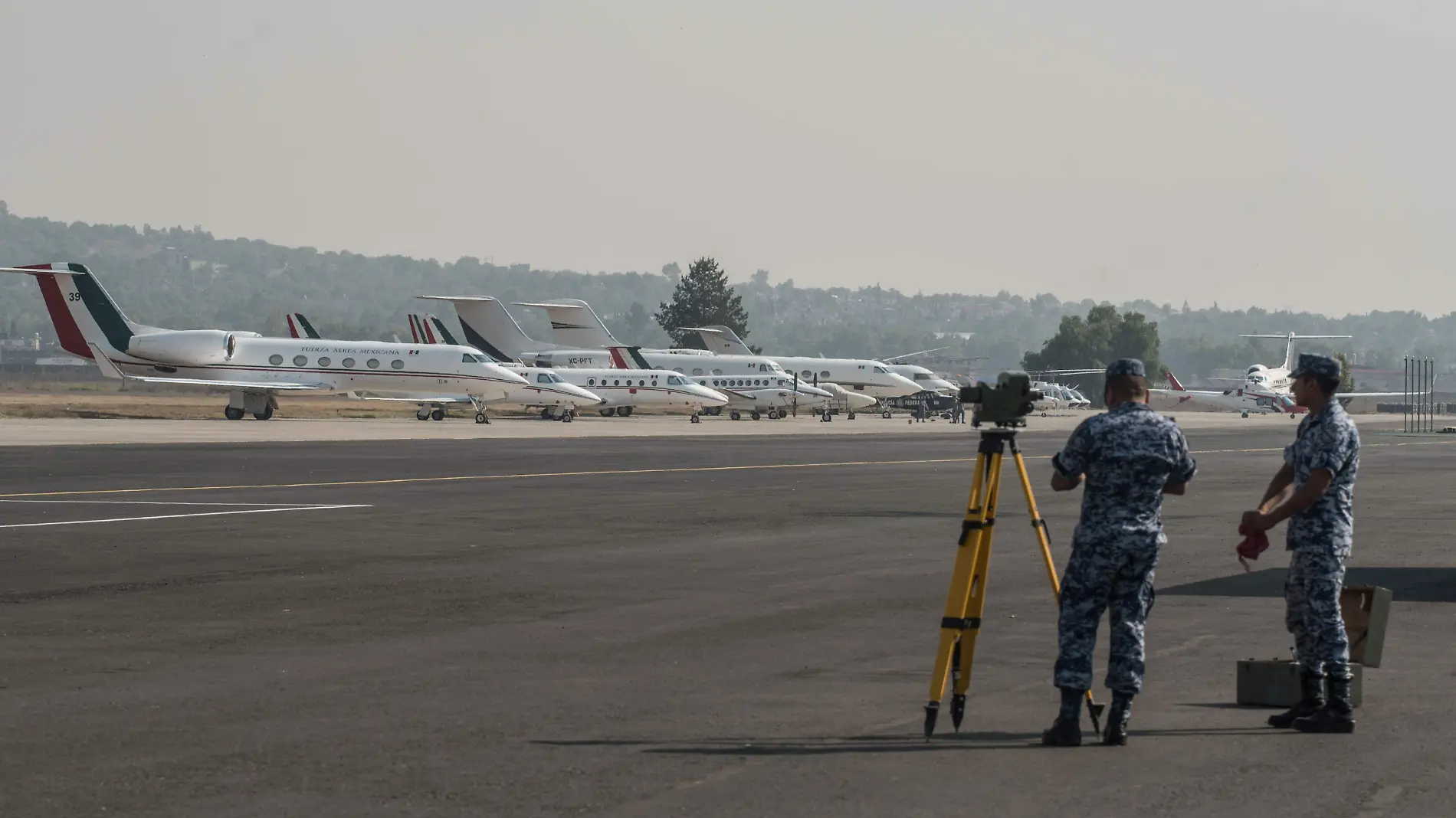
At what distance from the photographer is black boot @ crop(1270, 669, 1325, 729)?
9617 millimetres

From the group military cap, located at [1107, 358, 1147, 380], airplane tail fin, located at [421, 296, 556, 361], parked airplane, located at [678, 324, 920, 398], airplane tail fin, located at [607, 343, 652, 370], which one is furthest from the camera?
airplane tail fin, located at [421, 296, 556, 361]

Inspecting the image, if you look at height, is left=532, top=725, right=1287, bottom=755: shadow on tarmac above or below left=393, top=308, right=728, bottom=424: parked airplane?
above

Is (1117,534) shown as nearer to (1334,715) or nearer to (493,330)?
(1334,715)

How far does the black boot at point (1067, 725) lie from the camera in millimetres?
8969

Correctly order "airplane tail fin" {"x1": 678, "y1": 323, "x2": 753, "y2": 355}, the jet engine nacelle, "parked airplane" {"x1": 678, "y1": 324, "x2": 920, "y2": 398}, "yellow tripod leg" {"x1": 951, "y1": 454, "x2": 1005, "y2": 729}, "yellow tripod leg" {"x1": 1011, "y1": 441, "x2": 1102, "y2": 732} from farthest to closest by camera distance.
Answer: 1. "airplane tail fin" {"x1": 678, "y1": 323, "x2": 753, "y2": 355}
2. "parked airplane" {"x1": 678, "y1": 324, "x2": 920, "y2": 398}
3. the jet engine nacelle
4. "yellow tripod leg" {"x1": 1011, "y1": 441, "x2": 1102, "y2": 732}
5. "yellow tripod leg" {"x1": 951, "y1": 454, "x2": 1005, "y2": 729}

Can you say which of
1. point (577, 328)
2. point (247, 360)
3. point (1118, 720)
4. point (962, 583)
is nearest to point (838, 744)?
point (962, 583)

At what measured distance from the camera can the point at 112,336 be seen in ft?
249

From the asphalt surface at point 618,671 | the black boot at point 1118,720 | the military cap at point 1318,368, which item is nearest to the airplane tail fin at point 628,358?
the asphalt surface at point 618,671

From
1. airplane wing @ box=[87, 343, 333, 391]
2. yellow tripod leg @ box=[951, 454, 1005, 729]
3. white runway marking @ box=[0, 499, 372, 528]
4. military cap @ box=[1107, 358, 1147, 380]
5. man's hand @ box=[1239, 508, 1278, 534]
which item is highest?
military cap @ box=[1107, 358, 1147, 380]

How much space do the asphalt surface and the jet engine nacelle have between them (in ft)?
167

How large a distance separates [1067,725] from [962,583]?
87cm

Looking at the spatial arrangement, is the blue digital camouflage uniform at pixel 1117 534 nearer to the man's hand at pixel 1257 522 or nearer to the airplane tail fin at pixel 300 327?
the man's hand at pixel 1257 522

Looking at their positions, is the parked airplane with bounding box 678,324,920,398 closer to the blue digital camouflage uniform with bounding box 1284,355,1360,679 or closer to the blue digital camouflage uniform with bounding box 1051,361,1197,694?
the blue digital camouflage uniform with bounding box 1284,355,1360,679

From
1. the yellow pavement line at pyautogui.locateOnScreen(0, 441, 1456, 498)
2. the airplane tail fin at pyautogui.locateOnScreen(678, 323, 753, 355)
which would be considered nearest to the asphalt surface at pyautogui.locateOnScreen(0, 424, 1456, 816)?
the yellow pavement line at pyautogui.locateOnScreen(0, 441, 1456, 498)
